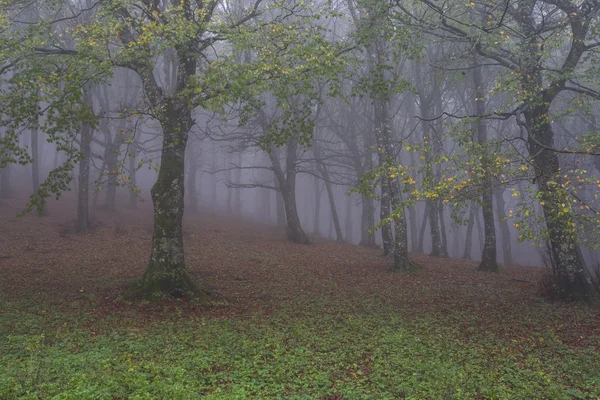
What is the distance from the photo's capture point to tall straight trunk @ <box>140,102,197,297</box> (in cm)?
1076

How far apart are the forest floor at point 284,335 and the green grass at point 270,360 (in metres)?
0.03

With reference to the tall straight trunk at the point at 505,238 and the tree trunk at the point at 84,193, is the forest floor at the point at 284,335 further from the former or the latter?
the tall straight trunk at the point at 505,238

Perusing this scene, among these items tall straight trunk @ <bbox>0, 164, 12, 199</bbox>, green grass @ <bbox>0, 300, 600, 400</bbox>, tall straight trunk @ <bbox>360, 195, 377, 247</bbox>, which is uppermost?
tall straight trunk @ <bbox>0, 164, 12, 199</bbox>

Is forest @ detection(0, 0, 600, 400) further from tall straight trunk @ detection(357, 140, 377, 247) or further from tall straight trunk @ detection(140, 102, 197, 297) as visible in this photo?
tall straight trunk @ detection(357, 140, 377, 247)

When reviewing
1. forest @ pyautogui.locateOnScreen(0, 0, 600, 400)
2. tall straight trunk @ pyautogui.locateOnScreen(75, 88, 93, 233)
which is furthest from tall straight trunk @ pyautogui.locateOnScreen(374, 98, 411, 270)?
tall straight trunk @ pyautogui.locateOnScreen(75, 88, 93, 233)

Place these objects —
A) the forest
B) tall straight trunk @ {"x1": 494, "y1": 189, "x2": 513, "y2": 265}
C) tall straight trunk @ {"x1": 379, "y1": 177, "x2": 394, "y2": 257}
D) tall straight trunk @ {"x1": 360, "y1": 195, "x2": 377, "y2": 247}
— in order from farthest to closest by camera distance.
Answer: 1. tall straight trunk @ {"x1": 360, "y1": 195, "x2": 377, "y2": 247}
2. tall straight trunk @ {"x1": 494, "y1": 189, "x2": 513, "y2": 265}
3. tall straight trunk @ {"x1": 379, "y1": 177, "x2": 394, "y2": 257}
4. the forest

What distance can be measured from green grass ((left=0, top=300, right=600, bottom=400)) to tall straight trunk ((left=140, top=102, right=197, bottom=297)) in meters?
1.08

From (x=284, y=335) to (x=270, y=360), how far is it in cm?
139

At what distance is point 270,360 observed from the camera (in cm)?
719

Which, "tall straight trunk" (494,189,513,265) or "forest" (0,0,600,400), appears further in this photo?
"tall straight trunk" (494,189,513,265)

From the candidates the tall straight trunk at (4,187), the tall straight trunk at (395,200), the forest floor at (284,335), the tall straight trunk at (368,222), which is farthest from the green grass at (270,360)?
the tall straight trunk at (4,187)

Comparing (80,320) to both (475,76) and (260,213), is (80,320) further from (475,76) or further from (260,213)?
(260,213)

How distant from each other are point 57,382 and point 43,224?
688 inches

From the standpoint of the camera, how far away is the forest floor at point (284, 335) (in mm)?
6062
